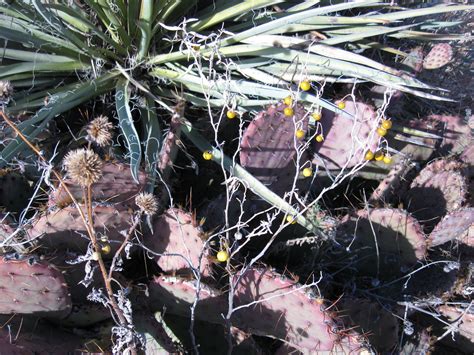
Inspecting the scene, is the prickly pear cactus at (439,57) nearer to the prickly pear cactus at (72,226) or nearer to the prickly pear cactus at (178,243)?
the prickly pear cactus at (178,243)

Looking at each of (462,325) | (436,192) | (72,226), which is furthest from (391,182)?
(72,226)

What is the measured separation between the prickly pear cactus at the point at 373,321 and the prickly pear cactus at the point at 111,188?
0.86m

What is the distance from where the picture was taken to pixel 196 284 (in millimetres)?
1654

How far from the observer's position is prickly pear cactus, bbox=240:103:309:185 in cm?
191

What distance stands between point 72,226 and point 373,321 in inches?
44.0

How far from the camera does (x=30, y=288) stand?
153cm

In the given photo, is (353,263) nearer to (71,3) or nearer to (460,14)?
(71,3)

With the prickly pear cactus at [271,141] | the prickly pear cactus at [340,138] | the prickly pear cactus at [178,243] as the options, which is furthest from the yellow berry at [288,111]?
the prickly pear cactus at [178,243]

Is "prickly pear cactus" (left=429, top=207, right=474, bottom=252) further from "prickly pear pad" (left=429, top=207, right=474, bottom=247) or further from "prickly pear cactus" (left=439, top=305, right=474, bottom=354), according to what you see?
"prickly pear cactus" (left=439, top=305, right=474, bottom=354)

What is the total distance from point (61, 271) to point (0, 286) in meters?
0.18

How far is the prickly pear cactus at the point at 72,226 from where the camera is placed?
1.63 metres

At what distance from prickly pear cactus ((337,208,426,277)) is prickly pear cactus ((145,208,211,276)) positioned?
0.58 m

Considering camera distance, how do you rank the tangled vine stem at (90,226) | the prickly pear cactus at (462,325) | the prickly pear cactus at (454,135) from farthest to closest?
the prickly pear cactus at (454,135) < the prickly pear cactus at (462,325) < the tangled vine stem at (90,226)

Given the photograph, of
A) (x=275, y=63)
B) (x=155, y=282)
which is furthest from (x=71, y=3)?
(x=155, y=282)
